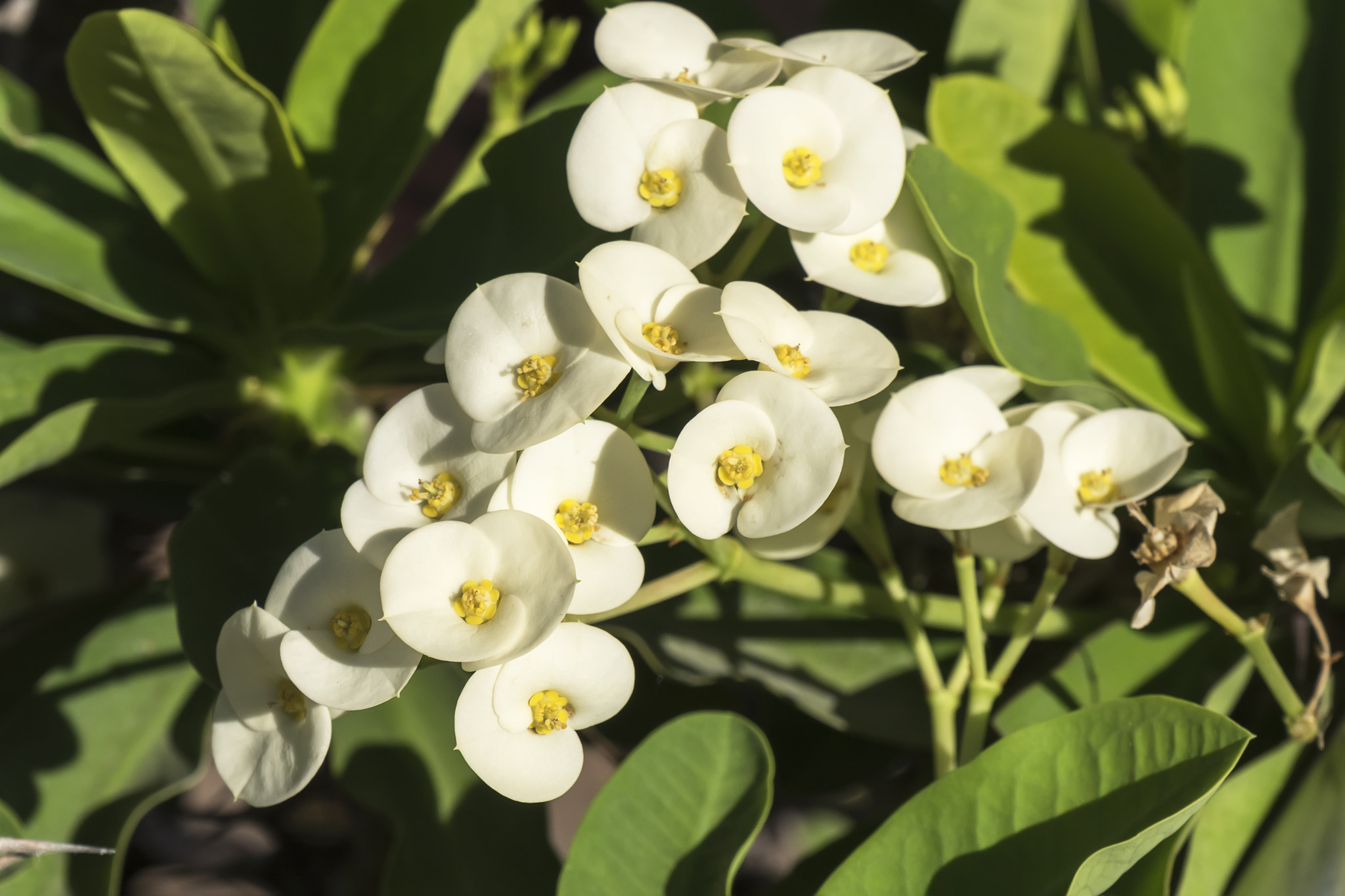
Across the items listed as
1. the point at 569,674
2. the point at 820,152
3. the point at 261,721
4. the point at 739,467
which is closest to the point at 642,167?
the point at 820,152

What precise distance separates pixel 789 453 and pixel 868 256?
0.74 ft

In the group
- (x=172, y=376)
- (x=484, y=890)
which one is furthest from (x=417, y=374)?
(x=484, y=890)

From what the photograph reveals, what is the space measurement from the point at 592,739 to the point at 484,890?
253mm

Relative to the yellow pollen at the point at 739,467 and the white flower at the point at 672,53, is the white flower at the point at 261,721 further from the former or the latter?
the white flower at the point at 672,53

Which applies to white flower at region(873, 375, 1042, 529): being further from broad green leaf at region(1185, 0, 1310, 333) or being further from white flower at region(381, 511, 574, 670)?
broad green leaf at region(1185, 0, 1310, 333)

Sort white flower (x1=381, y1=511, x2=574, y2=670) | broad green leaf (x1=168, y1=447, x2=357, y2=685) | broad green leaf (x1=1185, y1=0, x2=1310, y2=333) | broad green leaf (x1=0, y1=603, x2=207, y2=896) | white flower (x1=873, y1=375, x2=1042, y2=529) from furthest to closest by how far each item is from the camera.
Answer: broad green leaf (x1=1185, y1=0, x2=1310, y2=333) → broad green leaf (x1=0, y1=603, x2=207, y2=896) → broad green leaf (x1=168, y1=447, x2=357, y2=685) → white flower (x1=873, y1=375, x2=1042, y2=529) → white flower (x1=381, y1=511, x2=574, y2=670)

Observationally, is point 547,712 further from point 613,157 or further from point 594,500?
point 613,157

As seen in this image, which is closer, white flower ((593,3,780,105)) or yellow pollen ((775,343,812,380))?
yellow pollen ((775,343,812,380))

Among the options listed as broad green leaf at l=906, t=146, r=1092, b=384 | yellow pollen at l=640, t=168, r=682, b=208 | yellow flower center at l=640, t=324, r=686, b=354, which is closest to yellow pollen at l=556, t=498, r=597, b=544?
yellow flower center at l=640, t=324, r=686, b=354

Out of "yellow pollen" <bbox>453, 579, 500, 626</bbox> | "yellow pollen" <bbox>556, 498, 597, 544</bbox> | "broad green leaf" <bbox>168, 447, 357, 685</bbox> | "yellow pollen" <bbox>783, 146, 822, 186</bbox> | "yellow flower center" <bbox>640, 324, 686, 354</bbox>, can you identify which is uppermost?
"yellow pollen" <bbox>783, 146, 822, 186</bbox>

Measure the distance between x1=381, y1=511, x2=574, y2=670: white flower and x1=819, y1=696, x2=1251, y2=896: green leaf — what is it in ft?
1.02

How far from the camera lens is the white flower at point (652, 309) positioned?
24.3 inches

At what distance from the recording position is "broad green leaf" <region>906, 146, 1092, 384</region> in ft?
2.48

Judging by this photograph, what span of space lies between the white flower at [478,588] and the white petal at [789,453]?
12 cm
